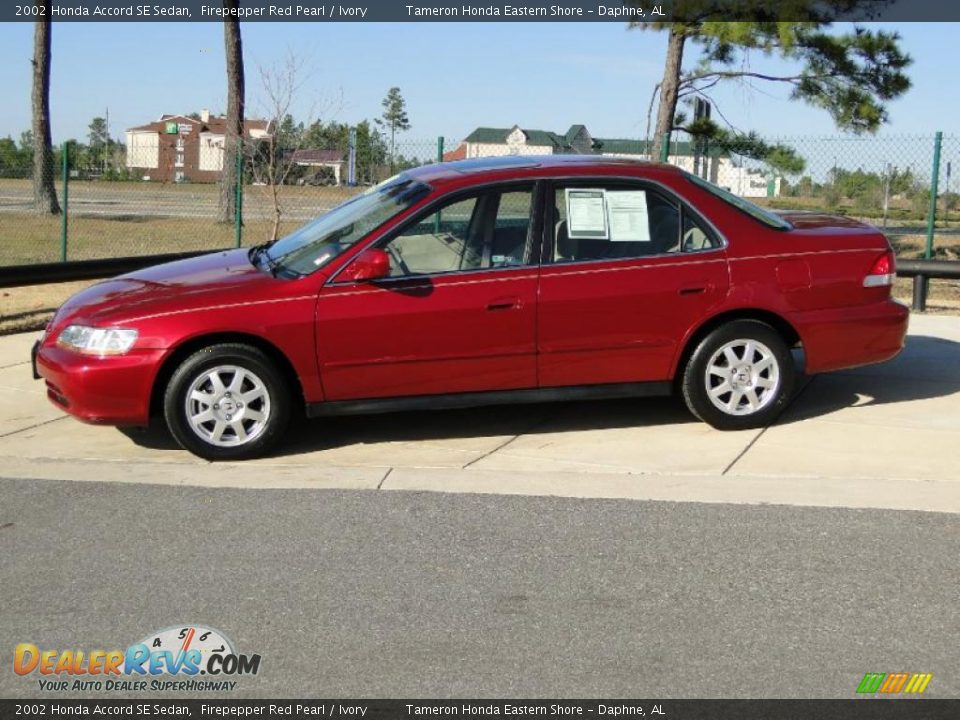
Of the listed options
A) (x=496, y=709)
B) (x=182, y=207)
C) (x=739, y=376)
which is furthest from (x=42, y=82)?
(x=496, y=709)

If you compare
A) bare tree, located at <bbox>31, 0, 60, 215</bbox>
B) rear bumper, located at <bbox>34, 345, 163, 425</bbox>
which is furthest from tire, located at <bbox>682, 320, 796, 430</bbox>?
bare tree, located at <bbox>31, 0, 60, 215</bbox>

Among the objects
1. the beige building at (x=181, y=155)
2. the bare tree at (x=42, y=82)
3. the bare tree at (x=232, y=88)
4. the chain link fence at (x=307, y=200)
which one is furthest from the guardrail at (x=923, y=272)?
the bare tree at (x=42, y=82)

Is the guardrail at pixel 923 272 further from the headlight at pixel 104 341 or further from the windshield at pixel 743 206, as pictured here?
the headlight at pixel 104 341

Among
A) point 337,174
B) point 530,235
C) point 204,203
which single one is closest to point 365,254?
point 530,235

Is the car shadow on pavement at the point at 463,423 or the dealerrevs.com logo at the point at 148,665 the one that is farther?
the car shadow on pavement at the point at 463,423

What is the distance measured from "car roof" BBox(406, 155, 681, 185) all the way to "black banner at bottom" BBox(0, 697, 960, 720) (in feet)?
13.3

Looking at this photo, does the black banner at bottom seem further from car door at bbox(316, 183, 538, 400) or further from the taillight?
the taillight

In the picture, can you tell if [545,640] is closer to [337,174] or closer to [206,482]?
[206,482]

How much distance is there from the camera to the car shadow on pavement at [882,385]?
8250 mm

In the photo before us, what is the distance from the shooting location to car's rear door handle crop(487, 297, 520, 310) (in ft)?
23.1

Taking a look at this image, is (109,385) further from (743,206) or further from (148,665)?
(743,206)

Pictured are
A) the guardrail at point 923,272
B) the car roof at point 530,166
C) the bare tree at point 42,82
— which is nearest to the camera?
the car roof at point 530,166

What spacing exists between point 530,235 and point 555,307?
18.6 inches

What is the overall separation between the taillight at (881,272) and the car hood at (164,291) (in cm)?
359
